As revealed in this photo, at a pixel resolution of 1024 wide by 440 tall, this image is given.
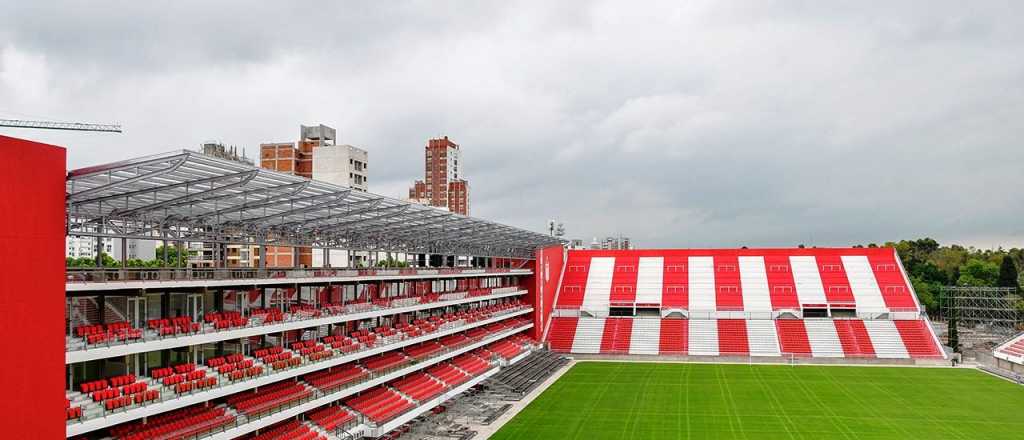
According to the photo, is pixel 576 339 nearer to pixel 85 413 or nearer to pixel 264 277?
pixel 264 277

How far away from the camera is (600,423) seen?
30.6 metres

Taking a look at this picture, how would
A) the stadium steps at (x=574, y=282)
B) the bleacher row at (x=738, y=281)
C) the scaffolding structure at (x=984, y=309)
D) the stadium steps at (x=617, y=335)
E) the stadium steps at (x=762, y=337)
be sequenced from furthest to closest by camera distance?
1. the stadium steps at (x=574, y=282)
2. the bleacher row at (x=738, y=281)
3. the scaffolding structure at (x=984, y=309)
4. the stadium steps at (x=617, y=335)
5. the stadium steps at (x=762, y=337)

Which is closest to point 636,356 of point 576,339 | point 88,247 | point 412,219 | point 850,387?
point 576,339

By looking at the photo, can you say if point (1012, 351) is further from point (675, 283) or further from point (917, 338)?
point (675, 283)

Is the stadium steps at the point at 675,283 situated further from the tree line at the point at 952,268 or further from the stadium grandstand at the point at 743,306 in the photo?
the tree line at the point at 952,268

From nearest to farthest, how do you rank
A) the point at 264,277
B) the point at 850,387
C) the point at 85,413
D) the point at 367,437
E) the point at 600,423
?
the point at 85,413
the point at 264,277
the point at 367,437
the point at 600,423
the point at 850,387

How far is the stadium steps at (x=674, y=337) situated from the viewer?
1976 inches

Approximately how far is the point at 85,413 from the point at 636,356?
1539 inches

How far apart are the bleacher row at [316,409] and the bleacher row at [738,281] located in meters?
25.0

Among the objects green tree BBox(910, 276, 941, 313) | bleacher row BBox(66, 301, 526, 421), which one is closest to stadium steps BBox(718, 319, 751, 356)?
bleacher row BBox(66, 301, 526, 421)

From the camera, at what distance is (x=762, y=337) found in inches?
1999

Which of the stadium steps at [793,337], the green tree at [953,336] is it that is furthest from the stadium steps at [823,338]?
the green tree at [953,336]

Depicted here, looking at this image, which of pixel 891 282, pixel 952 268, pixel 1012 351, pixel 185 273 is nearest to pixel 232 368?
pixel 185 273

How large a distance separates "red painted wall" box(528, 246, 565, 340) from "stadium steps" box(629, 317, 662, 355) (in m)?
6.72
